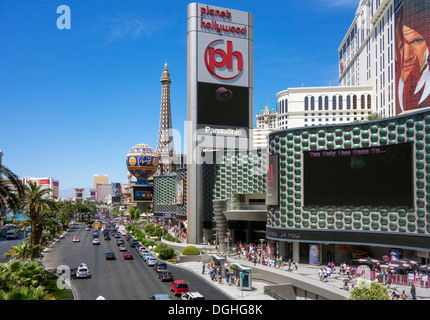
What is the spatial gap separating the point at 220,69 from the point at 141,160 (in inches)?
3405

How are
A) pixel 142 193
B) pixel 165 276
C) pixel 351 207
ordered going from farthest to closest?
pixel 142 193 → pixel 351 207 → pixel 165 276

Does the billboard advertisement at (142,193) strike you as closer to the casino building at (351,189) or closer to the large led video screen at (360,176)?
the casino building at (351,189)

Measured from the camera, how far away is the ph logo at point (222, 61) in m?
68.5

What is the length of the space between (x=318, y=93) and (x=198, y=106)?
73713 millimetres

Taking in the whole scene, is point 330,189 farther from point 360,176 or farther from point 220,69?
point 220,69

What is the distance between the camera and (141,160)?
491ft

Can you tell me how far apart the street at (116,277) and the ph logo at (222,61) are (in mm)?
32047

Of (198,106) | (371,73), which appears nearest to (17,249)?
(198,106)

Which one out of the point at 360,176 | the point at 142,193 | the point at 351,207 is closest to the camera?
the point at 360,176

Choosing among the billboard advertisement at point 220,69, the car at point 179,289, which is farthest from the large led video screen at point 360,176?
the billboard advertisement at point 220,69

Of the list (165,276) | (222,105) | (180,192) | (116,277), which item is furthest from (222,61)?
(116,277)

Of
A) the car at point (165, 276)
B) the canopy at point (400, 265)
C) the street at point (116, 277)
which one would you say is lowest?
the street at point (116, 277)
